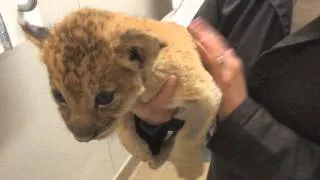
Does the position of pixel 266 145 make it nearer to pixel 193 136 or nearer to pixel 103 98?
pixel 193 136

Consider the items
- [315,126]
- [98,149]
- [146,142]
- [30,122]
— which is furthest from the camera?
[98,149]

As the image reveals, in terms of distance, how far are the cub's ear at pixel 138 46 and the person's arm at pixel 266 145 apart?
0.60 ft

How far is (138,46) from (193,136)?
29cm

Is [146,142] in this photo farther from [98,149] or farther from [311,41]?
[98,149]

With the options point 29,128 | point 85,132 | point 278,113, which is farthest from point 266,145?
point 29,128

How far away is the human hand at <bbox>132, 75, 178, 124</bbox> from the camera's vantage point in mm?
927

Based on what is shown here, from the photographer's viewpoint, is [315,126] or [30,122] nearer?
[315,126]

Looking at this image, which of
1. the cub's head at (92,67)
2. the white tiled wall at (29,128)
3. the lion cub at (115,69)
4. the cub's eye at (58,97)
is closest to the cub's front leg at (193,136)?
the lion cub at (115,69)

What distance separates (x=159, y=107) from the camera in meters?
0.95

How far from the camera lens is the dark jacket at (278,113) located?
0.89 metres

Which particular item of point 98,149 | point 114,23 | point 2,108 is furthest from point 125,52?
point 98,149

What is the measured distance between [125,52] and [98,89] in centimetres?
7

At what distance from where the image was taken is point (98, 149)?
2.19 m

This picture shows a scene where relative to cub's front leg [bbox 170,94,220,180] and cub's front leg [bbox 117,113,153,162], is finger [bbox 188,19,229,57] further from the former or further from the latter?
cub's front leg [bbox 117,113,153,162]
